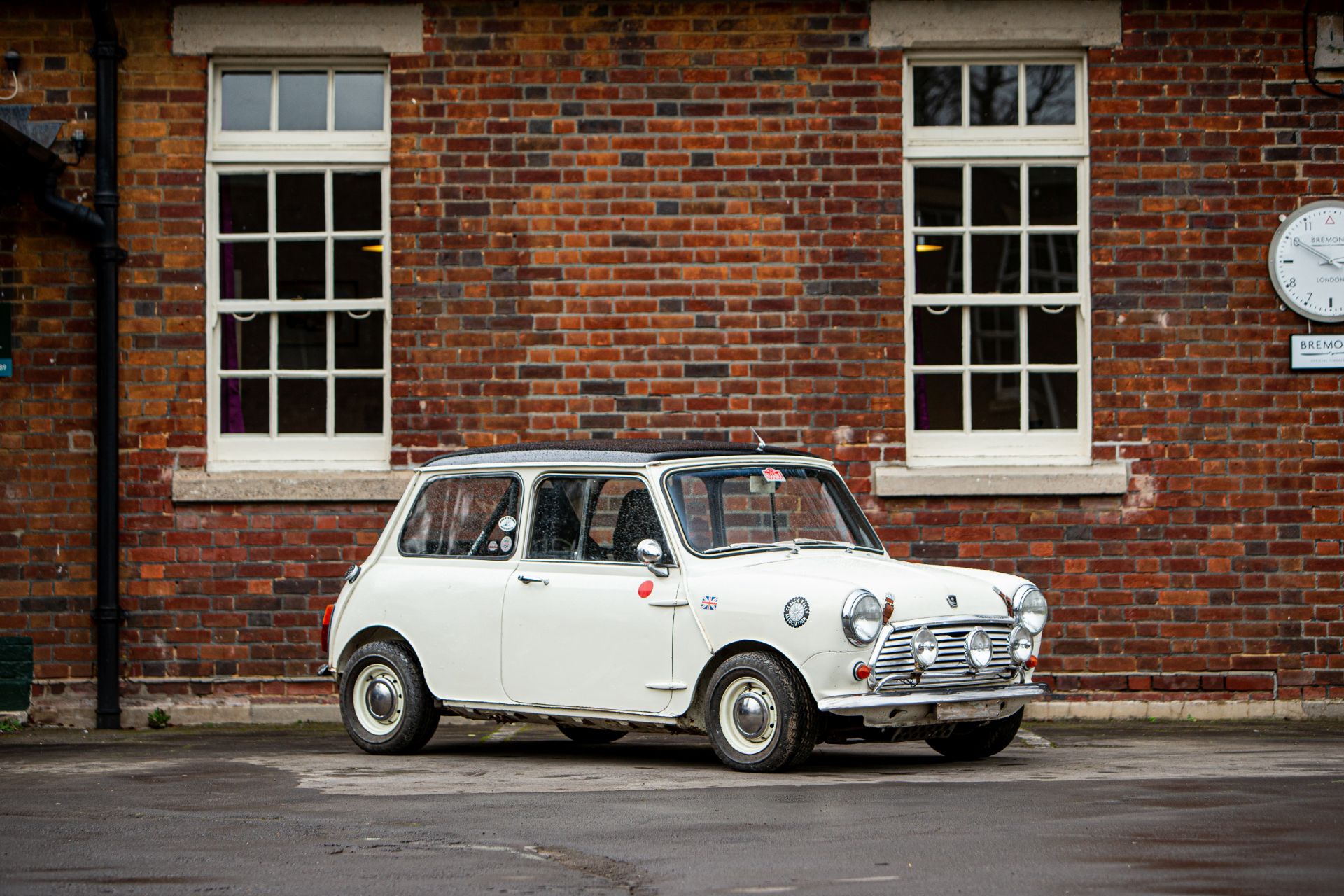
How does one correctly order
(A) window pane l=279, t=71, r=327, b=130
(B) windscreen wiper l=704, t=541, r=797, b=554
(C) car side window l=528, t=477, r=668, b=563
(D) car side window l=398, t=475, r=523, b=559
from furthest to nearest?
1. (A) window pane l=279, t=71, r=327, b=130
2. (D) car side window l=398, t=475, r=523, b=559
3. (C) car side window l=528, t=477, r=668, b=563
4. (B) windscreen wiper l=704, t=541, r=797, b=554

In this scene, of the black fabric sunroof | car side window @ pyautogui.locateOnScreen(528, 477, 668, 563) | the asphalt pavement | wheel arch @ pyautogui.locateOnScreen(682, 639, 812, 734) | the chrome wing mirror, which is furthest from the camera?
the black fabric sunroof

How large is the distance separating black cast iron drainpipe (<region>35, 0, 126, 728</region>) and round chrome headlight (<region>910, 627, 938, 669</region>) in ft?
18.2

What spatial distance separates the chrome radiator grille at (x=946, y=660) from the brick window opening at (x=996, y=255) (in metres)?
3.19

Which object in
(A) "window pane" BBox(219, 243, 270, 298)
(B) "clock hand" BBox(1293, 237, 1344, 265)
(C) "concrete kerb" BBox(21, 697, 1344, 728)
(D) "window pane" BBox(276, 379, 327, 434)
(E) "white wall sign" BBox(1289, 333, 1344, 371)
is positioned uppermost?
(B) "clock hand" BBox(1293, 237, 1344, 265)

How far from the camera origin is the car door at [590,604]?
8.48 m

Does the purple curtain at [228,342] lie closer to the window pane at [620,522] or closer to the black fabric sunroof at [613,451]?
the black fabric sunroof at [613,451]

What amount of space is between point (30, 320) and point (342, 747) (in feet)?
12.0

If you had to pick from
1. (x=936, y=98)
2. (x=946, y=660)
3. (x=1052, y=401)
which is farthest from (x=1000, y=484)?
(x=946, y=660)

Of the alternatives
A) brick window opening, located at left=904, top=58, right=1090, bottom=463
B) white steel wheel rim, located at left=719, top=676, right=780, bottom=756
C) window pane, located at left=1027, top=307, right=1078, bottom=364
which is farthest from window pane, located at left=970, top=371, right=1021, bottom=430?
white steel wheel rim, located at left=719, top=676, right=780, bottom=756

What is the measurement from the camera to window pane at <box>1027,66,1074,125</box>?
11.6 meters

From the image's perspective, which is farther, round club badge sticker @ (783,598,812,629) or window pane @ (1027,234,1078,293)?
window pane @ (1027,234,1078,293)

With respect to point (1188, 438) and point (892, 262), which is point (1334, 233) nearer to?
point (1188, 438)

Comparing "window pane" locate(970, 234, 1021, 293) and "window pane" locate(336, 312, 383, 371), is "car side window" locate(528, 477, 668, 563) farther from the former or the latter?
"window pane" locate(970, 234, 1021, 293)

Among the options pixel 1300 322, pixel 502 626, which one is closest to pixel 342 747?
pixel 502 626
